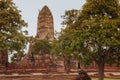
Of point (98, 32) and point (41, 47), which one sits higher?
point (41, 47)

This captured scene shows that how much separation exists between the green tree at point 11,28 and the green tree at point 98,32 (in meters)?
4.51

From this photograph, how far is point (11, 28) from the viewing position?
2536 cm

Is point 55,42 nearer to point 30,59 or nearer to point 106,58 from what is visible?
point 106,58

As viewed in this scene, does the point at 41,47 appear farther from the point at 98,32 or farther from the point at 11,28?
the point at 98,32

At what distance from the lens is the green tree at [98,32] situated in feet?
70.7

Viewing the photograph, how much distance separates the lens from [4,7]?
2631cm

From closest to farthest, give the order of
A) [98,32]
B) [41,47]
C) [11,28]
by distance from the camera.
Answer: [98,32], [11,28], [41,47]

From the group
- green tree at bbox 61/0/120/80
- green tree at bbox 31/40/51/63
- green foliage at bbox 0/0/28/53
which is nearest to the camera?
green tree at bbox 61/0/120/80

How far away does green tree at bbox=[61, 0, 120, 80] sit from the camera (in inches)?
848

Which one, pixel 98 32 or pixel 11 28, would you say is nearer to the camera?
pixel 98 32

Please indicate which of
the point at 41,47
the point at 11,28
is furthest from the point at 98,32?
the point at 41,47

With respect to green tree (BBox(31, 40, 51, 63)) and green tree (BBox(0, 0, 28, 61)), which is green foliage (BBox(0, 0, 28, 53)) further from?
green tree (BBox(31, 40, 51, 63))

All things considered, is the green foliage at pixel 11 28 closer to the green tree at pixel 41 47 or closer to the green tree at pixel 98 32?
the green tree at pixel 98 32

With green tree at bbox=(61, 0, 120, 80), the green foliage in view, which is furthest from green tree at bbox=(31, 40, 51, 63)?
green tree at bbox=(61, 0, 120, 80)
